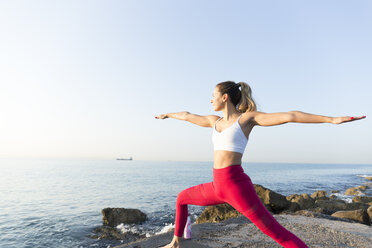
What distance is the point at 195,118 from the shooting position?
4328 mm

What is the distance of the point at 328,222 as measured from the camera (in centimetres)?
636

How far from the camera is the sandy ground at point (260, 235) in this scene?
15.3 feet

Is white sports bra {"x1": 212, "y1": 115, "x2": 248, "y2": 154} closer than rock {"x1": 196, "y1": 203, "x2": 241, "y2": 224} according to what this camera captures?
Yes

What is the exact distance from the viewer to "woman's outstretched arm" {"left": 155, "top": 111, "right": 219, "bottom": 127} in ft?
13.4

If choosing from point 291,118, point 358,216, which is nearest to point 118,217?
point 358,216

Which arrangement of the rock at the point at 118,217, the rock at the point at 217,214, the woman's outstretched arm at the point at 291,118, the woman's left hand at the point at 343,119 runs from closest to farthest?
1. the woman's left hand at the point at 343,119
2. the woman's outstretched arm at the point at 291,118
3. the rock at the point at 217,214
4. the rock at the point at 118,217

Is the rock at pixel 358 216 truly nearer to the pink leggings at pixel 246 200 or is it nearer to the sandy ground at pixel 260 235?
the sandy ground at pixel 260 235

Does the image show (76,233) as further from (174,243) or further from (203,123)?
(203,123)

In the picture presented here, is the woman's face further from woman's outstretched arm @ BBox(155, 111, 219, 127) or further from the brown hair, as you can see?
woman's outstretched arm @ BBox(155, 111, 219, 127)

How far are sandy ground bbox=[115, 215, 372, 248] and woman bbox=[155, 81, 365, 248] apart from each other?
4.85ft

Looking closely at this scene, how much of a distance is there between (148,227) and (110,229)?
5.46ft

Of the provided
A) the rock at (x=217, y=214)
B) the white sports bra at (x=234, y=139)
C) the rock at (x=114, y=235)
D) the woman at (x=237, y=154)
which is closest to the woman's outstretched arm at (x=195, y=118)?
the woman at (x=237, y=154)

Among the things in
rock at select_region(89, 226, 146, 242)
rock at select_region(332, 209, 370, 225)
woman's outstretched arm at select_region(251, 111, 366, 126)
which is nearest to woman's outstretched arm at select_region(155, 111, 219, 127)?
woman's outstretched arm at select_region(251, 111, 366, 126)

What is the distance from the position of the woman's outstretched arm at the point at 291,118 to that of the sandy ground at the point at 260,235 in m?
2.65
